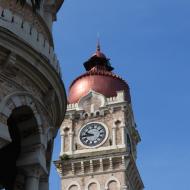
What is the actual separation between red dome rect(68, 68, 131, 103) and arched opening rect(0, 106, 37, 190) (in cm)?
3343

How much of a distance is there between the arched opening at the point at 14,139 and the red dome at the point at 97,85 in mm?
33431

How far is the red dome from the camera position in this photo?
50.0m

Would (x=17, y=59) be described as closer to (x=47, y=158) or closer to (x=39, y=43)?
(x=39, y=43)

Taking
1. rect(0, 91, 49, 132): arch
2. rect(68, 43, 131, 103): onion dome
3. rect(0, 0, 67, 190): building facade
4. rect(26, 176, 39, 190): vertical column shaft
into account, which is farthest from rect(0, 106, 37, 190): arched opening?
rect(68, 43, 131, 103): onion dome

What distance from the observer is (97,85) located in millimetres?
50281

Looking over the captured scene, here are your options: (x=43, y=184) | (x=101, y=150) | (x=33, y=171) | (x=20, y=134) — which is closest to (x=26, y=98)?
(x=20, y=134)

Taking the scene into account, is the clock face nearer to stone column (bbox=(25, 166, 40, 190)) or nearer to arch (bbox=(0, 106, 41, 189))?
arch (bbox=(0, 106, 41, 189))

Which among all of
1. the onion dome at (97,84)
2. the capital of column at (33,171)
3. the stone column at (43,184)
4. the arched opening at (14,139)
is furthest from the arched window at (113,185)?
the capital of column at (33,171)

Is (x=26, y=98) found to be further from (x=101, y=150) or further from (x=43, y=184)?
(x=101, y=150)

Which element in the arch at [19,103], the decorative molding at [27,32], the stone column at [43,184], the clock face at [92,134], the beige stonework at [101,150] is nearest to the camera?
the arch at [19,103]

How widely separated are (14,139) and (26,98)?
1772mm

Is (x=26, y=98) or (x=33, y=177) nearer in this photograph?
(x=33, y=177)

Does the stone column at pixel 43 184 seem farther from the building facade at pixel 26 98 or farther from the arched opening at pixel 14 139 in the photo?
the arched opening at pixel 14 139

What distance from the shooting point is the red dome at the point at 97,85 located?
49969 millimetres
